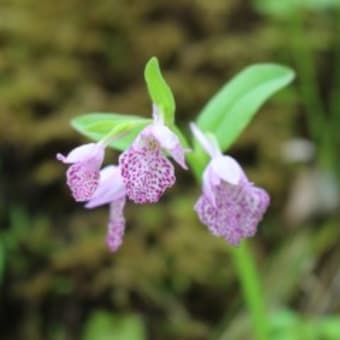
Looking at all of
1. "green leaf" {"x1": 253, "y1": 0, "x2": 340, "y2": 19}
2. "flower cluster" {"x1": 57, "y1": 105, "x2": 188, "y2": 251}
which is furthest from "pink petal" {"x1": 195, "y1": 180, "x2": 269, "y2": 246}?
"green leaf" {"x1": 253, "y1": 0, "x2": 340, "y2": 19}

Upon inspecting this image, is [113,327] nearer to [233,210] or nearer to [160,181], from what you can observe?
[233,210]

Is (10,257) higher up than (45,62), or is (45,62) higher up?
(45,62)

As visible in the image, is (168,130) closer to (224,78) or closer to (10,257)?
(10,257)

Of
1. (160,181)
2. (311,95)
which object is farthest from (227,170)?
(311,95)

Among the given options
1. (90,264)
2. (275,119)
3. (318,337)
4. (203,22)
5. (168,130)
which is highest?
(203,22)

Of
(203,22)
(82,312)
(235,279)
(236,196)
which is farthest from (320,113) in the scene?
(236,196)

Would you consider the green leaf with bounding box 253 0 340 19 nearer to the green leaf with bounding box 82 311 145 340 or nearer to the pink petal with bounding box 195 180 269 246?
the green leaf with bounding box 82 311 145 340
